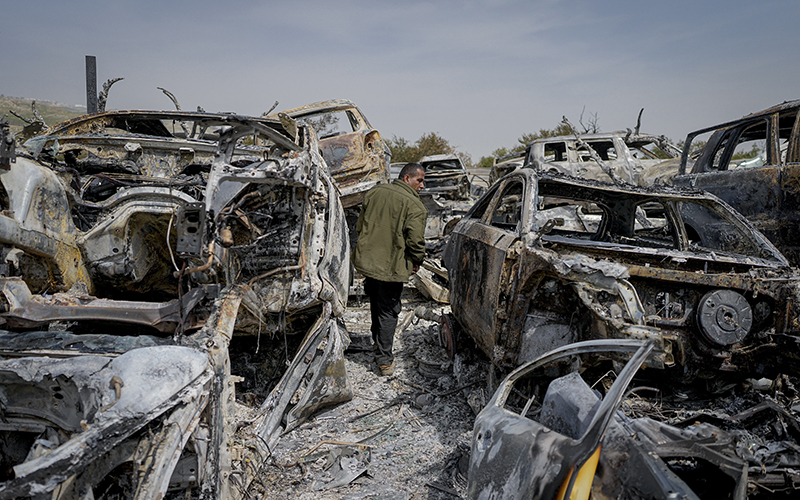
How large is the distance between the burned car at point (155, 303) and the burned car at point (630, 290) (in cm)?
121

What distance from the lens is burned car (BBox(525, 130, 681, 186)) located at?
9102 millimetres

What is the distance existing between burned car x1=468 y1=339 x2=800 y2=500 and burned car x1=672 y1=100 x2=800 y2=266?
10.8 ft

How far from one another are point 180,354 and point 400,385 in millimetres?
2709

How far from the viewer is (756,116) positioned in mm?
5730

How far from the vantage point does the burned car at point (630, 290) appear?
302 cm

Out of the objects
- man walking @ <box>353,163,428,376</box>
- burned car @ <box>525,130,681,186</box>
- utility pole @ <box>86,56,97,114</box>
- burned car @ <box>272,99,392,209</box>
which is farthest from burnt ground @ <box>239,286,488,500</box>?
utility pole @ <box>86,56,97,114</box>

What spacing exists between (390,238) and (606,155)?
642 centimetres

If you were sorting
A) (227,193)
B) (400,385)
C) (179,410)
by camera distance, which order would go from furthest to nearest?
(400,385)
(227,193)
(179,410)

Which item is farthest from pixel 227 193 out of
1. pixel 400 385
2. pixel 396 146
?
pixel 396 146

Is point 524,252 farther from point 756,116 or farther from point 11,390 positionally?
point 756,116

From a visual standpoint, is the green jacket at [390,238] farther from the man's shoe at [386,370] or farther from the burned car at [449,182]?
the burned car at [449,182]

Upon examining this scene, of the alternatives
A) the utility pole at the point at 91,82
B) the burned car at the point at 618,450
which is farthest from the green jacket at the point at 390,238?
the utility pole at the point at 91,82

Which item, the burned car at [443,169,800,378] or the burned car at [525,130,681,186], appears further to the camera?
the burned car at [525,130,681,186]

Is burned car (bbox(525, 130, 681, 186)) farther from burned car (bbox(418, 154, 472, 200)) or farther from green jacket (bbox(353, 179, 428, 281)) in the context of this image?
green jacket (bbox(353, 179, 428, 281))
